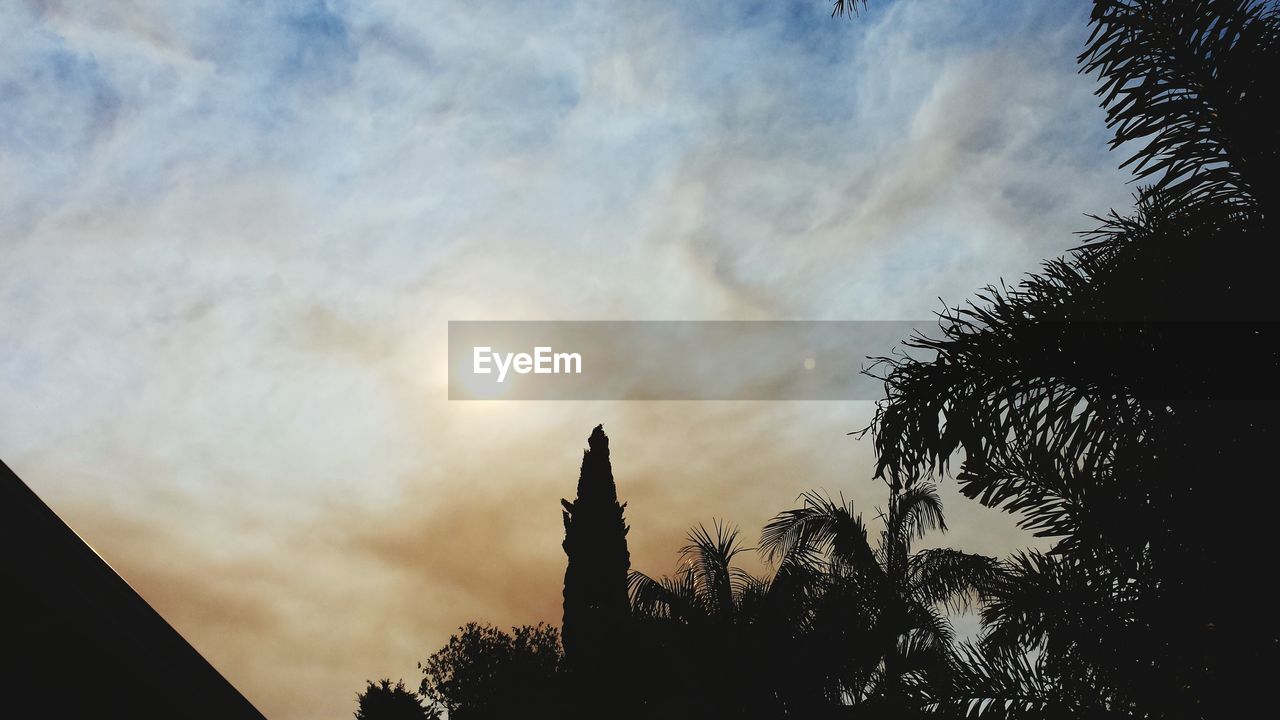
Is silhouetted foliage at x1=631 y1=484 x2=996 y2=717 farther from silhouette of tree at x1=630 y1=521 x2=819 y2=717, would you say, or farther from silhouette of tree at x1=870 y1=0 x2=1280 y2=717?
silhouette of tree at x1=870 y1=0 x2=1280 y2=717

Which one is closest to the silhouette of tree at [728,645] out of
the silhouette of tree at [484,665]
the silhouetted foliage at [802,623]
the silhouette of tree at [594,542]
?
the silhouetted foliage at [802,623]

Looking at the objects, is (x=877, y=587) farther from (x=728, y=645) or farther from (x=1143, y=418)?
(x=1143, y=418)

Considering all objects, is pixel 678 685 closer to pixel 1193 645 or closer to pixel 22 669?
pixel 1193 645

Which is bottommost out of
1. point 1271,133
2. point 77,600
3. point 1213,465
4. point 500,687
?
point 77,600

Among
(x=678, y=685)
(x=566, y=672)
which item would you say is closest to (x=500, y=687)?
(x=566, y=672)

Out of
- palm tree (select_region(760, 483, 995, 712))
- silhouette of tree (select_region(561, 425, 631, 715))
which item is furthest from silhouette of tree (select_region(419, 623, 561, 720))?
palm tree (select_region(760, 483, 995, 712))

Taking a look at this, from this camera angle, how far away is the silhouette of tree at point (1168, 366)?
424cm

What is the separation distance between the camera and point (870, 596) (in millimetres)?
11734

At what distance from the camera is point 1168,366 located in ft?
14.3

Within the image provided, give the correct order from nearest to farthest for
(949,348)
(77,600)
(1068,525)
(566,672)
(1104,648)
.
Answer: (77,600) → (949,348) → (1104,648) → (1068,525) → (566,672)

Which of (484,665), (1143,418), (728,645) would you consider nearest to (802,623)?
(728,645)

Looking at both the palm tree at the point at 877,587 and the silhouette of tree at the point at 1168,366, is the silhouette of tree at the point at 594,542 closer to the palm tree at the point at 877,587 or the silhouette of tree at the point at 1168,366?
the palm tree at the point at 877,587

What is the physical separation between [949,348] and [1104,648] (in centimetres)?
262

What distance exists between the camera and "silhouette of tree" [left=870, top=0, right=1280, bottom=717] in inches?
167
